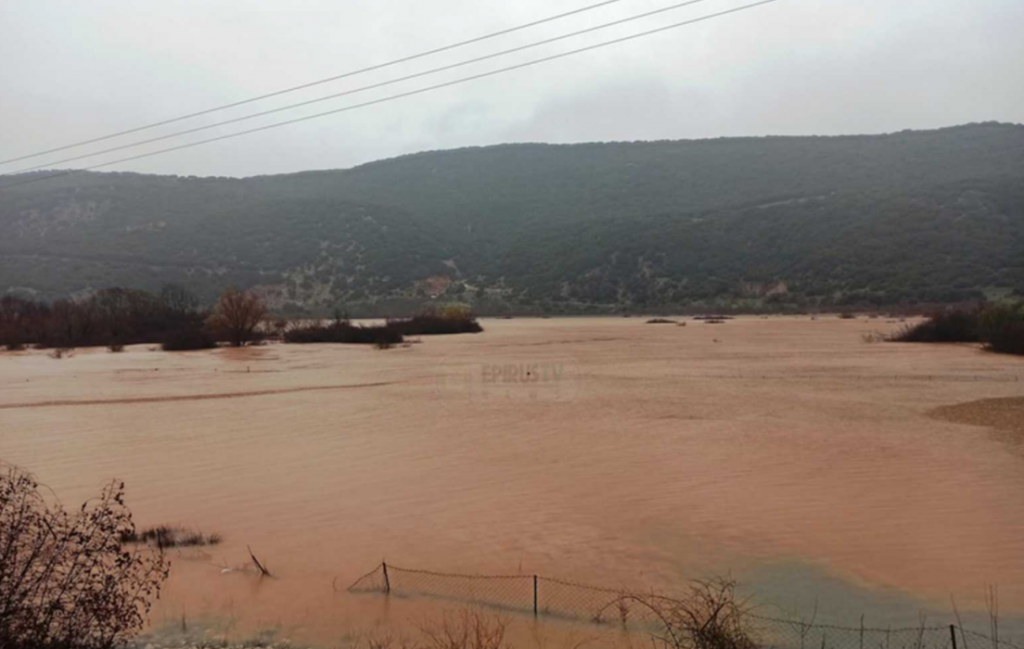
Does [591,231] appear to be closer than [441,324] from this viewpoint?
No

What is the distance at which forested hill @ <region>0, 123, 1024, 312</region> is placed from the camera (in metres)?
71.2

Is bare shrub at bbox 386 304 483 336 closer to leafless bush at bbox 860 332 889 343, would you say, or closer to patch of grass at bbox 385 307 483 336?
patch of grass at bbox 385 307 483 336

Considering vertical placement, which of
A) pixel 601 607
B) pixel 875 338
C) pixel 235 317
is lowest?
pixel 601 607

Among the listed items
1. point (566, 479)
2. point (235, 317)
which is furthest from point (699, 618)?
point (235, 317)

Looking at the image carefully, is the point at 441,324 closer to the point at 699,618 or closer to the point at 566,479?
the point at 566,479

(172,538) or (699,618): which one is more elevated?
(699,618)

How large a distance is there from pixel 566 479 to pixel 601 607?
15.6 feet

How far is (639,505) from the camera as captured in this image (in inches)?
391

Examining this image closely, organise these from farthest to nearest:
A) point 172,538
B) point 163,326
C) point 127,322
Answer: point 163,326
point 127,322
point 172,538

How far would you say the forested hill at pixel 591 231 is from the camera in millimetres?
71188

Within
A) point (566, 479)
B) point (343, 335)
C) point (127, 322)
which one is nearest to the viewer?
point (566, 479)

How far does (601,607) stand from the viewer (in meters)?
6.63

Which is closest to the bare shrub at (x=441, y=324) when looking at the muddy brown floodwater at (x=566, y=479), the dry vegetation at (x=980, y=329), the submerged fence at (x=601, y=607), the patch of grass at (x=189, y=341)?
the patch of grass at (x=189, y=341)

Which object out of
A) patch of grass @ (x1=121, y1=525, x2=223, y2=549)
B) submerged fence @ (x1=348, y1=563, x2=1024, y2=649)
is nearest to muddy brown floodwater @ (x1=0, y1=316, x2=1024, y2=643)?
patch of grass @ (x1=121, y1=525, x2=223, y2=549)
